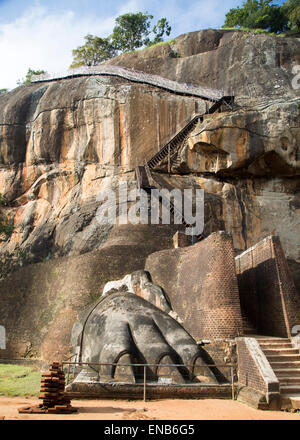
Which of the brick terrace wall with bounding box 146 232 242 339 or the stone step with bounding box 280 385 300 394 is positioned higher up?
the brick terrace wall with bounding box 146 232 242 339

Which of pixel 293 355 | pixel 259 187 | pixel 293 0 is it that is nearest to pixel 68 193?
pixel 259 187

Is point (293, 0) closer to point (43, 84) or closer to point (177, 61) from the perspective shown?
point (177, 61)

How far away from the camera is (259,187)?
30.2 m

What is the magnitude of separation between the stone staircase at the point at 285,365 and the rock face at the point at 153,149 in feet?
34.1

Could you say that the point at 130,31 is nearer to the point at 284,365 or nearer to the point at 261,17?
the point at 261,17

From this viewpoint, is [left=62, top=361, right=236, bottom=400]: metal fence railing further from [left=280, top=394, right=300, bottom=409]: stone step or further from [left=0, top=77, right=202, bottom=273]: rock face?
[left=0, top=77, right=202, bottom=273]: rock face

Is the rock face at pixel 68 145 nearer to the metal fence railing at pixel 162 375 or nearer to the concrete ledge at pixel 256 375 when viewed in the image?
the metal fence railing at pixel 162 375

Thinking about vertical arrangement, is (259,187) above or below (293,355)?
above

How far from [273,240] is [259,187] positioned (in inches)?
679

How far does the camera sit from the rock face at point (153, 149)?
27781 mm

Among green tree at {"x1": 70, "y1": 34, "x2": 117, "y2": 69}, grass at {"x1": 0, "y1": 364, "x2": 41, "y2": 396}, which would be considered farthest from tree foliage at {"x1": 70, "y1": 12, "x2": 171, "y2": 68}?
grass at {"x1": 0, "y1": 364, "x2": 41, "y2": 396}

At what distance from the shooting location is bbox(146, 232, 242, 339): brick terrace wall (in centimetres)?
1222

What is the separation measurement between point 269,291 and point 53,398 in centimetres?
767

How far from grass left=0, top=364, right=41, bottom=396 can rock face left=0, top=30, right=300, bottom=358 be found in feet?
25.4
